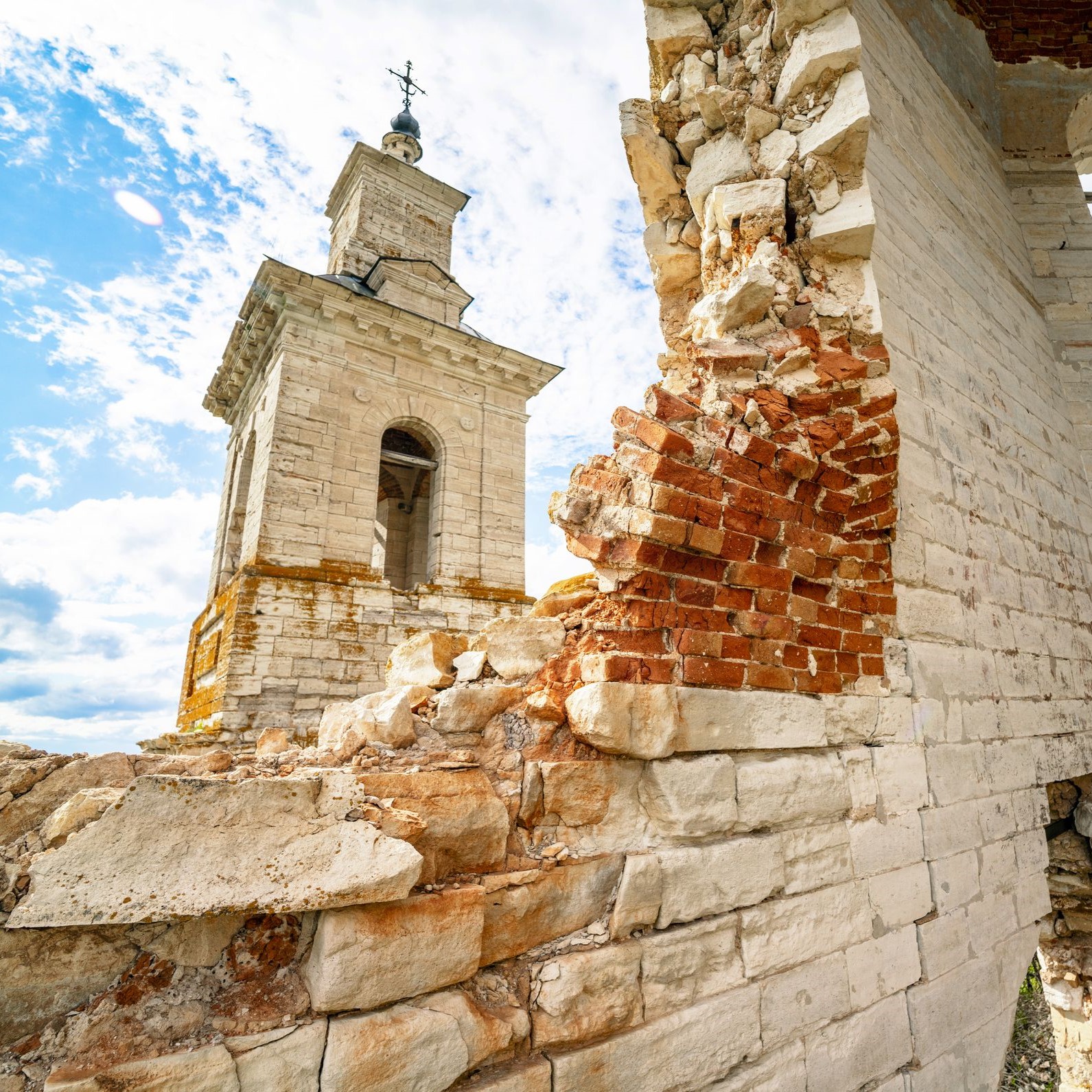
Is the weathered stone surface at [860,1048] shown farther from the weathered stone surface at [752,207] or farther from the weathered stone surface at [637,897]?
the weathered stone surface at [752,207]

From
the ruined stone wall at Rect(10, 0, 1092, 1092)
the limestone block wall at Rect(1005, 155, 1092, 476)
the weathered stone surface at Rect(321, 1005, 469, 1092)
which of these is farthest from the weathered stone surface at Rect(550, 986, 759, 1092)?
the limestone block wall at Rect(1005, 155, 1092, 476)

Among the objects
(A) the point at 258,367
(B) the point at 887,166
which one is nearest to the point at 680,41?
(B) the point at 887,166

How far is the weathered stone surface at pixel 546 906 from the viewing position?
1553 millimetres

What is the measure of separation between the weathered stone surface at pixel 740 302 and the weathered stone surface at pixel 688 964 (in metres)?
2.12

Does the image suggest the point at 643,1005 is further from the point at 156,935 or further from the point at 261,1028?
the point at 156,935

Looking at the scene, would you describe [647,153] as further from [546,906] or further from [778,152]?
[546,906]

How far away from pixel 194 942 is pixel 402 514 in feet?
41.4

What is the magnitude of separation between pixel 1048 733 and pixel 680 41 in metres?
4.14

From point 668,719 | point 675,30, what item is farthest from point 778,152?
point 668,719

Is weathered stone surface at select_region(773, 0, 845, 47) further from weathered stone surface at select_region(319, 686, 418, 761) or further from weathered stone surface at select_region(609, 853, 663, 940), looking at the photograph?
weathered stone surface at select_region(609, 853, 663, 940)

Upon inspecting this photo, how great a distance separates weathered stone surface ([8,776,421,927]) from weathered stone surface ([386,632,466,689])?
735mm

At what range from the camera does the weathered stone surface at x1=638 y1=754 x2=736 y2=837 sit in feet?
→ 5.92

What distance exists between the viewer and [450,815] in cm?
159

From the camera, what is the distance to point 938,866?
8.02 ft
